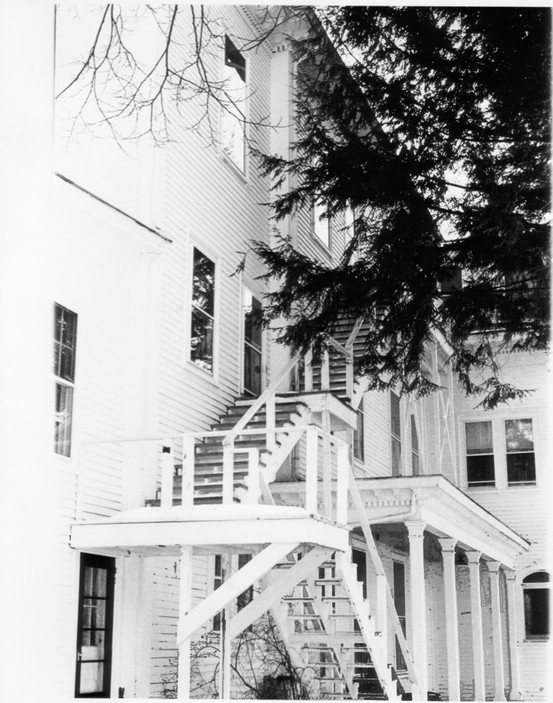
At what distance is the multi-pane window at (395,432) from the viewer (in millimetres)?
22281

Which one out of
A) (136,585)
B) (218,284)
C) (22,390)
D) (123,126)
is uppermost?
(123,126)

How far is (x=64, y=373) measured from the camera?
1145 cm

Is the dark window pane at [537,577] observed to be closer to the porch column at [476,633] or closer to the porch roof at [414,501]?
the porch column at [476,633]

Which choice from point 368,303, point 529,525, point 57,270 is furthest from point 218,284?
point 529,525

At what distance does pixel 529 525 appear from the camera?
2391 centimetres

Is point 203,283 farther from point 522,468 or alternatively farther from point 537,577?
point 537,577

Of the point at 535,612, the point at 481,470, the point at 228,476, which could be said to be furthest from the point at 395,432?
the point at 228,476

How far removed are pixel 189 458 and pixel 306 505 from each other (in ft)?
4.68

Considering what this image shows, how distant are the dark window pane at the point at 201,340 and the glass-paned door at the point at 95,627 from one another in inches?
140

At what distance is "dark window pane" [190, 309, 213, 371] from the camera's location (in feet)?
47.4

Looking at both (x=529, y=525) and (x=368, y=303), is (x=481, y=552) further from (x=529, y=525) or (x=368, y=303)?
(x=368, y=303)

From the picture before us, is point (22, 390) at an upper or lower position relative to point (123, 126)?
lower

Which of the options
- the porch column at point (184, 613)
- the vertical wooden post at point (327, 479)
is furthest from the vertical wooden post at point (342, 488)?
the porch column at point (184, 613)

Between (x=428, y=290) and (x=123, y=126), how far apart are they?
18.1 ft
